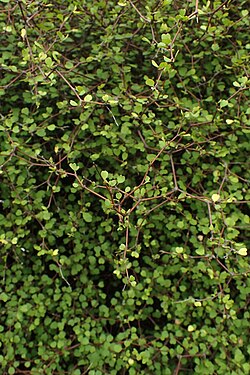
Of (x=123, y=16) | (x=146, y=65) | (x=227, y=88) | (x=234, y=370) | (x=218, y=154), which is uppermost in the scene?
(x=123, y=16)

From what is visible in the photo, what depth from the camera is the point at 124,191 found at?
5.68 feet

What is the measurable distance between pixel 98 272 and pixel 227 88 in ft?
3.13

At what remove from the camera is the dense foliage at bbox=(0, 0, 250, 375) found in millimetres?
1752

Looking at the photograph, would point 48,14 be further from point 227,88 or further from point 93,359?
point 93,359

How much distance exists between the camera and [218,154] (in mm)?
1758

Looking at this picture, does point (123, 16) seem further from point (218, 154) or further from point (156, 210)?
point (156, 210)

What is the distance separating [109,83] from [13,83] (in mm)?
392

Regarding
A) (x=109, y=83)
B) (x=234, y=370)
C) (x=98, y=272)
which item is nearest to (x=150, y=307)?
(x=98, y=272)

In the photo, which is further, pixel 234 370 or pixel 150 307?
pixel 150 307

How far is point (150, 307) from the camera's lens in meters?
1.89

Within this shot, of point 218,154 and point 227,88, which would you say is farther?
point 227,88

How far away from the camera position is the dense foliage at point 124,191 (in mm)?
1752

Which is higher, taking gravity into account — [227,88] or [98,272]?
[227,88]

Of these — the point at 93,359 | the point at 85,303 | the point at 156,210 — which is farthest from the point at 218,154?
the point at 93,359
